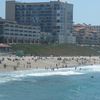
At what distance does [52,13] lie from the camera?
14812cm

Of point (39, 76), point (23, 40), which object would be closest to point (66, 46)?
point (23, 40)

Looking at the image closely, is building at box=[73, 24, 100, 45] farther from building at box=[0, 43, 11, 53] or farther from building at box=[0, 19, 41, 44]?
building at box=[0, 43, 11, 53]

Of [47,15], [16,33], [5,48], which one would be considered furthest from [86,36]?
[5,48]

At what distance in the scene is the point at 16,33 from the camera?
12006 centimetres

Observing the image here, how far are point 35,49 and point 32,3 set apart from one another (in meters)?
46.1

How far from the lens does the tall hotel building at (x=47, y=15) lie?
148 meters

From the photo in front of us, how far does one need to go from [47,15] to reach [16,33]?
3209 centimetres

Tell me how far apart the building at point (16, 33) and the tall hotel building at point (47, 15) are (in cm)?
1562

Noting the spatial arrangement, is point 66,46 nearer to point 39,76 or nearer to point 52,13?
point 52,13

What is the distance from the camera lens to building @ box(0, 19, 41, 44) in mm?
115812

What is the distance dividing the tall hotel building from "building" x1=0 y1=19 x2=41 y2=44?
1562 centimetres

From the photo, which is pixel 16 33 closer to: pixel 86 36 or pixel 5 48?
pixel 5 48

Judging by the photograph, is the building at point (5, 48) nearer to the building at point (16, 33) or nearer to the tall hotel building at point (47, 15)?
the building at point (16, 33)

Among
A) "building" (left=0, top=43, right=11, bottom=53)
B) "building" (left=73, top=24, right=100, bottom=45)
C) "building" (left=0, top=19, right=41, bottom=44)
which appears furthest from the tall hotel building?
"building" (left=0, top=43, right=11, bottom=53)
